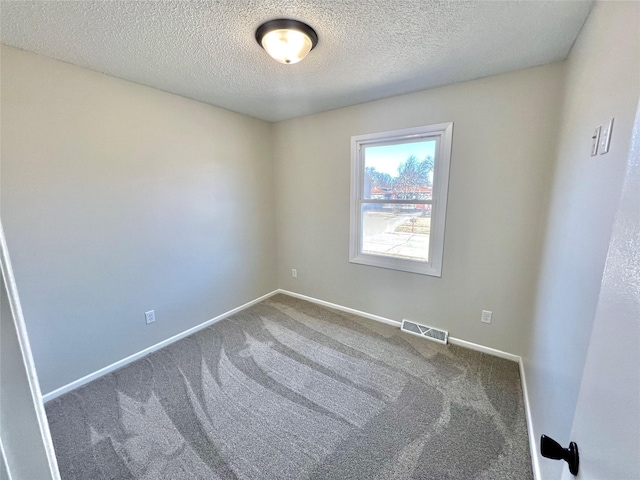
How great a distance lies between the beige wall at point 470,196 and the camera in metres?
2.02

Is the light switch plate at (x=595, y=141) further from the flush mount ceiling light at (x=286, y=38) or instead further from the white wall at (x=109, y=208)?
the white wall at (x=109, y=208)

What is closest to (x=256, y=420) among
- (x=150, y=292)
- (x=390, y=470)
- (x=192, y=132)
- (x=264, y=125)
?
(x=390, y=470)

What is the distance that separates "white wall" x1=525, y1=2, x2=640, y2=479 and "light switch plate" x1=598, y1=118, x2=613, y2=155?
3 centimetres

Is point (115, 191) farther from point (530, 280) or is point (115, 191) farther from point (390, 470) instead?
point (530, 280)

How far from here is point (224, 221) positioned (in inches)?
117

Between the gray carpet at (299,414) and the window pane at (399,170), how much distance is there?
4.92ft

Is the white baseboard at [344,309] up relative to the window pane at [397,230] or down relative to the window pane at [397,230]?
down

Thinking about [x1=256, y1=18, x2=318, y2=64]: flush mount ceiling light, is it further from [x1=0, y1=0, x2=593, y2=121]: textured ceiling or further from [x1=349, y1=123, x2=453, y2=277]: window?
[x1=349, y1=123, x2=453, y2=277]: window

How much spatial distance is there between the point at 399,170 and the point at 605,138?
1742 mm

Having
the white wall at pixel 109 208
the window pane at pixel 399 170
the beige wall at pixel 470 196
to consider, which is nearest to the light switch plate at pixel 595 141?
the beige wall at pixel 470 196

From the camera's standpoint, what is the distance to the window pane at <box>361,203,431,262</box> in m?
2.61

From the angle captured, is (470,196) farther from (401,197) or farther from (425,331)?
(425,331)

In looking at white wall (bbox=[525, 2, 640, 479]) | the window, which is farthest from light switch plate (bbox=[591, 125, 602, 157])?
the window

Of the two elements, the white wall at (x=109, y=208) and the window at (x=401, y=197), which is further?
the window at (x=401, y=197)
